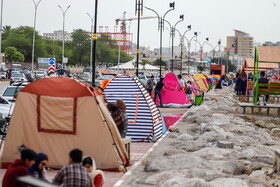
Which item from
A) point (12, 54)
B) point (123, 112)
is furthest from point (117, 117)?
point (12, 54)

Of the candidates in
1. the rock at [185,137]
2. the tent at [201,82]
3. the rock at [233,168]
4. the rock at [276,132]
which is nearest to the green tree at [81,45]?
the tent at [201,82]

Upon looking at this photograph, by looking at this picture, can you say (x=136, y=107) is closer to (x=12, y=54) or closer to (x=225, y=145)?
(x=225, y=145)

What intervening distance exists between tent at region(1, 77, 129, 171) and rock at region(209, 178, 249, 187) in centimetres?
231

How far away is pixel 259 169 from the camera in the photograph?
9.42 meters

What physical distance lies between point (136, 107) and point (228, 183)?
21.9 ft

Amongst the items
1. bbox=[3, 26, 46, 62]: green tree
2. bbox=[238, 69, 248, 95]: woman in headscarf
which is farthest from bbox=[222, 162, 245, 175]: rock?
bbox=[3, 26, 46, 62]: green tree

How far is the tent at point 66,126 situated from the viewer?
9.48m

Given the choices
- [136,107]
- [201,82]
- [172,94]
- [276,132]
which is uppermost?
[136,107]

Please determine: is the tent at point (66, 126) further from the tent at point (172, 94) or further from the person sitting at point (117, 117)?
the tent at point (172, 94)

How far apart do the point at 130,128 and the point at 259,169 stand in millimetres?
5149

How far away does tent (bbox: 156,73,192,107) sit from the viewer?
83.5 ft

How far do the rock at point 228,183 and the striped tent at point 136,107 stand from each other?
19.6 feet

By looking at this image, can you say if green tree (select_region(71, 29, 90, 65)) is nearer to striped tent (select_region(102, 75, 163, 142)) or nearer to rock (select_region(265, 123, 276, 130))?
rock (select_region(265, 123, 276, 130))

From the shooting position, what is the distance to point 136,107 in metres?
14.1
